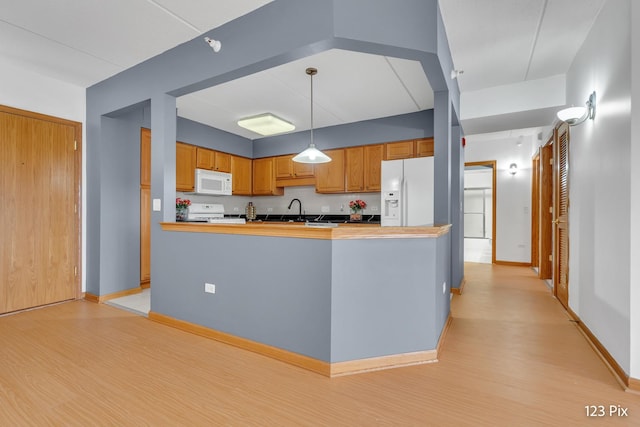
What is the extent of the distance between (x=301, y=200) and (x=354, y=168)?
4.60 ft

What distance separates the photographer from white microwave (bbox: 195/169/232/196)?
16.7 feet

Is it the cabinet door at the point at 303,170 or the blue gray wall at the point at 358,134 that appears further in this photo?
the cabinet door at the point at 303,170

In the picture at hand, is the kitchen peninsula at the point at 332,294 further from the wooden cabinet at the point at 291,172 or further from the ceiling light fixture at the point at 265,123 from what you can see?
the wooden cabinet at the point at 291,172

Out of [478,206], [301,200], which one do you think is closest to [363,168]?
[301,200]

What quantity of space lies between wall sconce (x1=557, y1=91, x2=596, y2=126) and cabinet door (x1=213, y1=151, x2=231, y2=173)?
4.81m

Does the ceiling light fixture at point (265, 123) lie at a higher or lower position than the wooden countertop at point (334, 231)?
higher

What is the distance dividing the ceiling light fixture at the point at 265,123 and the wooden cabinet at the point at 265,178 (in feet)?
5.31

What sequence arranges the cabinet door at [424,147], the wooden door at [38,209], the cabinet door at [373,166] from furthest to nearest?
the cabinet door at [373,166] → the cabinet door at [424,147] → the wooden door at [38,209]

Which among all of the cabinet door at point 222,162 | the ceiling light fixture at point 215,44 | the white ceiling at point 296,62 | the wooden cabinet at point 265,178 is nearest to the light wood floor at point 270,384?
Answer: the ceiling light fixture at point 215,44

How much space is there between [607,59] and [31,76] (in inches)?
215

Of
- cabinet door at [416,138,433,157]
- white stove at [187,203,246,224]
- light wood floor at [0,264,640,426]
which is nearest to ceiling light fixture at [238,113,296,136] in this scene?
white stove at [187,203,246,224]

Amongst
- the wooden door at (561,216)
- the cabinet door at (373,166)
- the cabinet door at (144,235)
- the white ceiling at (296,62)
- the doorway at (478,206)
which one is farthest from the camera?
the doorway at (478,206)

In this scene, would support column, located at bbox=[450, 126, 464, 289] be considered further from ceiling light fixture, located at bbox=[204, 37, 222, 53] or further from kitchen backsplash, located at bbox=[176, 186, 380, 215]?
ceiling light fixture, located at bbox=[204, 37, 222, 53]

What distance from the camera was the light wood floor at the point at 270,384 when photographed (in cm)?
168
